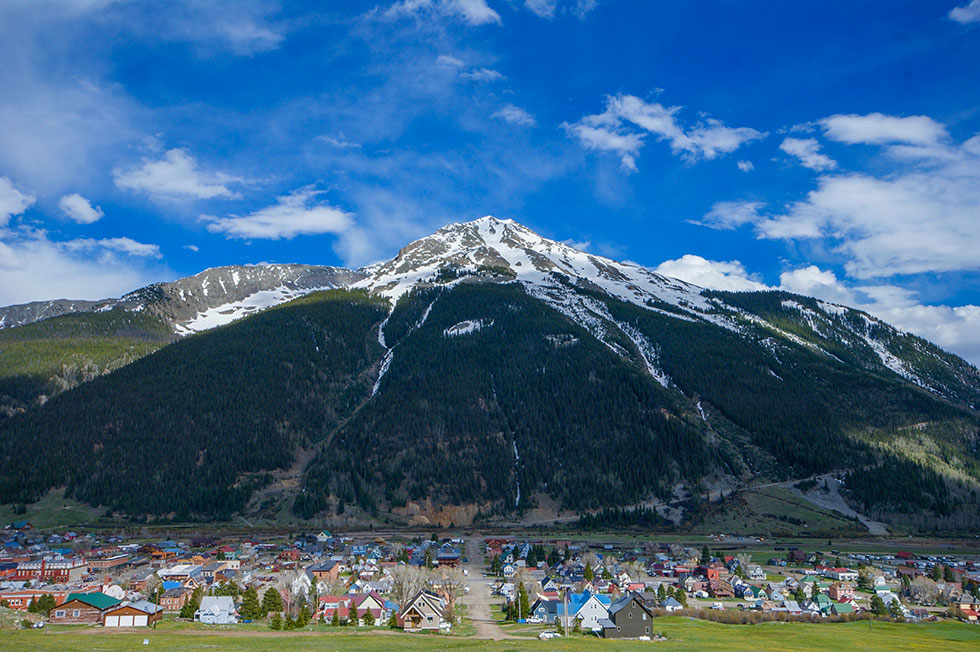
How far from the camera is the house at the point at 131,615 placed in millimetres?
56875

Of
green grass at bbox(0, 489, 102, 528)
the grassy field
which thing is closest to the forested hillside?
green grass at bbox(0, 489, 102, 528)

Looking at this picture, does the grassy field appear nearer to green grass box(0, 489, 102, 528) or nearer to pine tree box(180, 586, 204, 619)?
pine tree box(180, 586, 204, 619)

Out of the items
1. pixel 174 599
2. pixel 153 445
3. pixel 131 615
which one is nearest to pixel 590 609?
pixel 131 615

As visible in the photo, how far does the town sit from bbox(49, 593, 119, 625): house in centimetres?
11

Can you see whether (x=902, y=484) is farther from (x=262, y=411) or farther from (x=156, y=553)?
(x=262, y=411)

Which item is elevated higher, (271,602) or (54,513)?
(54,513)

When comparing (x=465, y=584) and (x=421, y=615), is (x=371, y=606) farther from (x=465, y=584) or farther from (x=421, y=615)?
(x=465, y=584)

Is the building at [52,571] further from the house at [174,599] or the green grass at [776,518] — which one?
the green grass at [776,518]

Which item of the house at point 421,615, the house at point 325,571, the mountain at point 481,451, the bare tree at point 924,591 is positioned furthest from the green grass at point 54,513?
the bare tree at point 924,591

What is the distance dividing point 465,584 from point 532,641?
121 feet

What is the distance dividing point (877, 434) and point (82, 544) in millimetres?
180056

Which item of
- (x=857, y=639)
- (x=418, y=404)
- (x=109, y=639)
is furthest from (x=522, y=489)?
(x=109, y=639)

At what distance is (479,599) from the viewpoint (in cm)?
7650

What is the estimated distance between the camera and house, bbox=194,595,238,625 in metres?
59.2
